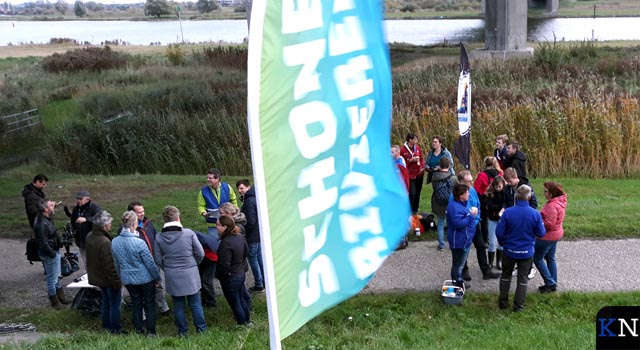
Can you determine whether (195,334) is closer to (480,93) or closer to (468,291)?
(468,291)

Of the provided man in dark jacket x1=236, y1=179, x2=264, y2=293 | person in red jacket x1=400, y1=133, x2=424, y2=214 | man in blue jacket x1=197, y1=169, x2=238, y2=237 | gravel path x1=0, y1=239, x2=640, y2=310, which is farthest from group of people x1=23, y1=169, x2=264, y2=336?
person in red jacket x1=400, y1=133, x2=424, y2=214

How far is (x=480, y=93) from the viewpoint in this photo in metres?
19.7

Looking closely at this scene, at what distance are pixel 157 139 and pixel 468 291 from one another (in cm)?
1172

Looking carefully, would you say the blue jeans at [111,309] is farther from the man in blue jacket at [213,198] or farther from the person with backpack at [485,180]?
the person with backpack at [485,180]

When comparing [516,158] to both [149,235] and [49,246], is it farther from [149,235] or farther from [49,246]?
[49,246]

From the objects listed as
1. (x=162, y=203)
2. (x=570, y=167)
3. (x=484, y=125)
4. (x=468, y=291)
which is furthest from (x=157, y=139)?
(x=468, y=291)

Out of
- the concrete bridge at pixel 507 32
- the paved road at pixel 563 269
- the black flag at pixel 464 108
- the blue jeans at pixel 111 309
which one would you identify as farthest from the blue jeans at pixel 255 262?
the concrete bridge at pixel 507 32

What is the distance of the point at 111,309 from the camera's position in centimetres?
849

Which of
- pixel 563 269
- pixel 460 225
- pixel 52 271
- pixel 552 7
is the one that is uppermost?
pixel 552 7

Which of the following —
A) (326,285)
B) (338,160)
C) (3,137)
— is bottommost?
(3,137)

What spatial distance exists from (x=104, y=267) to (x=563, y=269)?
6091mm

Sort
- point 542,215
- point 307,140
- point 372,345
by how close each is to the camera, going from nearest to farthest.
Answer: point 307,140 < point 372,345 < point 542,215

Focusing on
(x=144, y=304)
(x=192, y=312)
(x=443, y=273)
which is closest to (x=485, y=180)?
(x=443, y=273)

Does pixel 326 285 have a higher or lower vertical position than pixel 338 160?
lower
